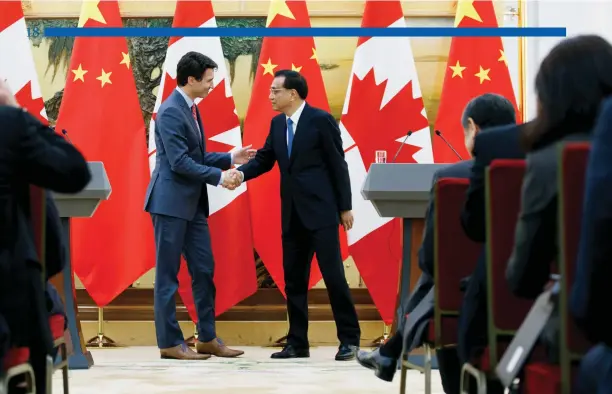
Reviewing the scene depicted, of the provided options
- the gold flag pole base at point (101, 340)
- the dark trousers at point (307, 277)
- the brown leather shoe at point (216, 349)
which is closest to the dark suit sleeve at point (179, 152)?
the dark trousers at point (307, 277)

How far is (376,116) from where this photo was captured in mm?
6277

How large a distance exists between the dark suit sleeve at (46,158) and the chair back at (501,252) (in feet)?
3.16

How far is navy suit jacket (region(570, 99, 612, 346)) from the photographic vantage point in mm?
1445

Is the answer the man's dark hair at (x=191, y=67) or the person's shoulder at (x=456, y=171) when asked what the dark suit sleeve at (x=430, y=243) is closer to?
the person's shoulder at (x=456, y=171)

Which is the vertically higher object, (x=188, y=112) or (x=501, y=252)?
(x=188, y=112)

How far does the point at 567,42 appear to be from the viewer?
6.33ft

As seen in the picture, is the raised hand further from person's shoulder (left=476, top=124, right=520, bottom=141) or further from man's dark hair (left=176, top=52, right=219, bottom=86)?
person's shoulder (left=476, top=124, right=520, bottom=141)

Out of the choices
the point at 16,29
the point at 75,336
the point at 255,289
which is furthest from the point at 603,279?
the point at 16,29

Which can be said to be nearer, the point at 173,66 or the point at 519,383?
the point at 519,383

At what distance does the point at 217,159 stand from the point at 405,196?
1431mm

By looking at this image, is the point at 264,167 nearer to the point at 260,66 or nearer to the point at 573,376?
the point at 260,66

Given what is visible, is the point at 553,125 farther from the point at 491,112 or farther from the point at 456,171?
the point at 456,171

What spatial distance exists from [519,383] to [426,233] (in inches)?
34.3

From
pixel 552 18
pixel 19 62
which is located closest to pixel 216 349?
pixel 19 62
